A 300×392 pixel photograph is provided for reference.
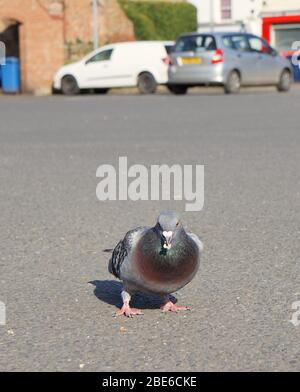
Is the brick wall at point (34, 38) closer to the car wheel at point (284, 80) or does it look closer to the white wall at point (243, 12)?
the car wheel at point (284, 80)

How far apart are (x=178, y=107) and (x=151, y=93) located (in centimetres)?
955

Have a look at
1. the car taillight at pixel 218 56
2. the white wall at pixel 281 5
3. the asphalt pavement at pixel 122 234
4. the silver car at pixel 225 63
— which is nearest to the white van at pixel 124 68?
the silver car at pixel 225 63

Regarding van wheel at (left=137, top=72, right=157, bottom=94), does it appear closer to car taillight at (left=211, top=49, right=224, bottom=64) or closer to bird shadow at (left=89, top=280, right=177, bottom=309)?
car taillight at (left=211, top=49, right=224, bottom=64)

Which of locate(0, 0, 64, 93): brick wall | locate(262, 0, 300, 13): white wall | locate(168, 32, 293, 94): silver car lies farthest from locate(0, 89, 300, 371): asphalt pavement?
locate(262, 0, 300, 13): white wall

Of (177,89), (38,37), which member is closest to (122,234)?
(177,89)

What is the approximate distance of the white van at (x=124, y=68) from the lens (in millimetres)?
33906

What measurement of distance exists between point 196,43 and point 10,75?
932 centimetres

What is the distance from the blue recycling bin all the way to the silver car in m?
7.59

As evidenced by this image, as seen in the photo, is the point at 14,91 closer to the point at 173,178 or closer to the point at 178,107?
the point at 178,107

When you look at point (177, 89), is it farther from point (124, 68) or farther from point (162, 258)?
point (162, 258)

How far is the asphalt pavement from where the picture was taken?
16.4 feet

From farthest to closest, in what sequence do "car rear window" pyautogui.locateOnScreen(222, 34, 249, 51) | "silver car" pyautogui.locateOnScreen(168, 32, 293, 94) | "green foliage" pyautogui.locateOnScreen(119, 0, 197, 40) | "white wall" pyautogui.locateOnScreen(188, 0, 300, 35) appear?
"white wall" pyautogui.locateOnScreen(188, 0, 300, 35) → "green foliage" pyautogui.locateOnScreen(119, 0, 197, 40) → "car rear window" pyautogui.locateOnScreen(222, 34, 249, 51) → "silver car" pyautogui.locateOnScreen(168, 32, 293, 94)

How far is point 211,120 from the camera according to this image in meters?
20.5

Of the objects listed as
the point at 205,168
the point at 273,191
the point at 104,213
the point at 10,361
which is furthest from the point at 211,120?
the point at 10,361
